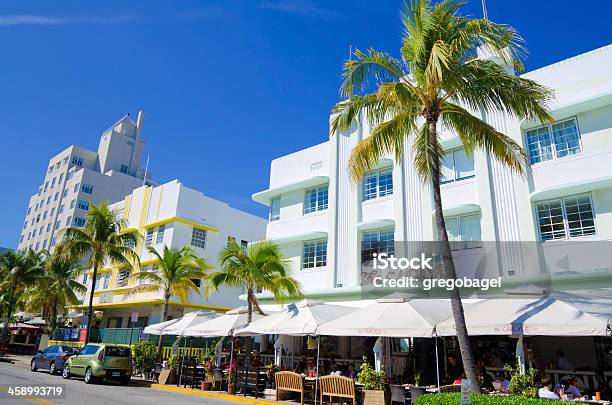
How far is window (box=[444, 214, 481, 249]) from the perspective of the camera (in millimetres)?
16312

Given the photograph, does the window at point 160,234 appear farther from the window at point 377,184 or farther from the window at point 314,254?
the window at point 377,184

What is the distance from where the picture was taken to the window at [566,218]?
559 inches

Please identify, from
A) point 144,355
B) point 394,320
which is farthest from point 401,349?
point 144,355

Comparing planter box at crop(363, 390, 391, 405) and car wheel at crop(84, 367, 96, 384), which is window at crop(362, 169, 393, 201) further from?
car wheel at crop(84, 367, 96, 384)

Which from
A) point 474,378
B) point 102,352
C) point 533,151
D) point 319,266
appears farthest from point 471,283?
point 102,352

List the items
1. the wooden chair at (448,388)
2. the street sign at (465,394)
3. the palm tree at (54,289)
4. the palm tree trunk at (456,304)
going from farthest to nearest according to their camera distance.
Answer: the palm tree at (54,289) < the wooden chair at (448,388) < the palm tree trunk at (456,304) < the street sign at (465,394)

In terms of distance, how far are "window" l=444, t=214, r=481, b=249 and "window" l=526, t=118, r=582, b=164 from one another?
116 inches

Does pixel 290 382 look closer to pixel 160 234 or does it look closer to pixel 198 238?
pixel 198 238

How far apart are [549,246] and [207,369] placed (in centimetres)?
1349

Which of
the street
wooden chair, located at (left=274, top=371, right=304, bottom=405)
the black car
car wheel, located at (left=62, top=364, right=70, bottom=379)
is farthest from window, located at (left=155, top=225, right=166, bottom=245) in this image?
wooden chair, located at (left=274, top=371, right=304, bottom=405)

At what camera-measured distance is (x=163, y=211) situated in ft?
113

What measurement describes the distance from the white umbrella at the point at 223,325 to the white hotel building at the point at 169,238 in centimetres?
1364

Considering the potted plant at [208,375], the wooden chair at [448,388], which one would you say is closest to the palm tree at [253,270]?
the potted plant at [208,375]

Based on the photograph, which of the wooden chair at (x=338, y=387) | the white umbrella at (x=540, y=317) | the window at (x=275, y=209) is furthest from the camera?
the window at (x=275, y=209)
